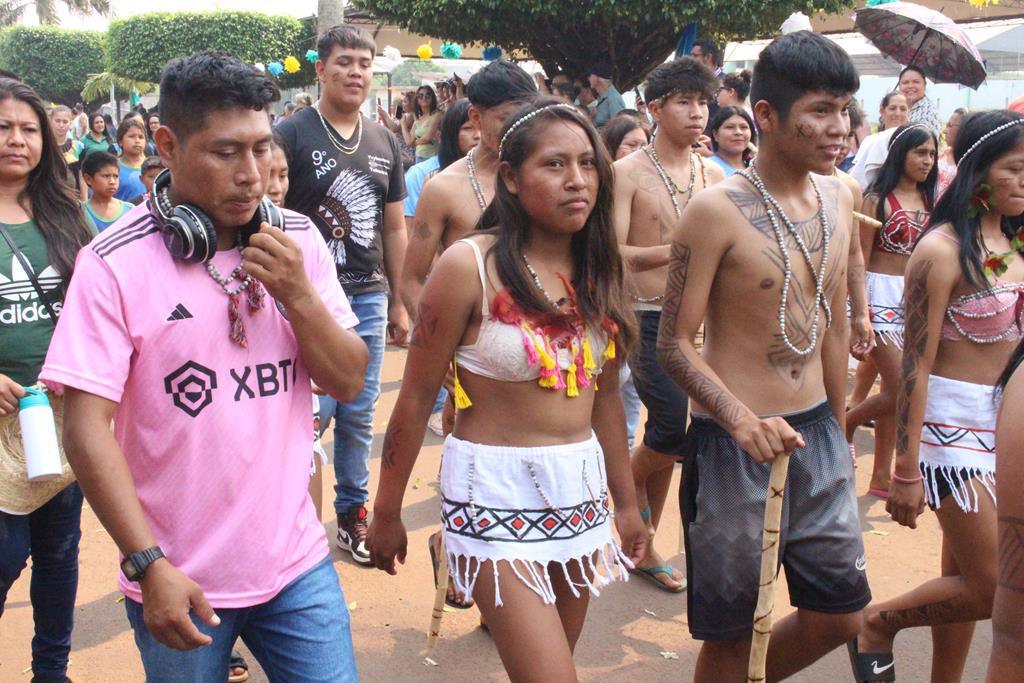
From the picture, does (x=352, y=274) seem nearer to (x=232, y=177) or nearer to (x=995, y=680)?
(x=232, y=177)

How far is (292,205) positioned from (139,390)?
2976 millimetres

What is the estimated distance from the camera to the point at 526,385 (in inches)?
119

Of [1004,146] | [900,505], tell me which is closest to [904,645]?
[900,505]

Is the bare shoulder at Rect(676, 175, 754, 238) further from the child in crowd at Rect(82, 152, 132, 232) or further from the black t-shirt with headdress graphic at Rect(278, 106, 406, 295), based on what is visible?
the child in crowd at Rect(82, 152, 132, 232)

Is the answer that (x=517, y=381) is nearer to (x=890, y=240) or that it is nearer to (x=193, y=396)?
(x=193, y=396)

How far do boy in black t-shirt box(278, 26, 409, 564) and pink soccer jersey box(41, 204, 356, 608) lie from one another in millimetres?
2664

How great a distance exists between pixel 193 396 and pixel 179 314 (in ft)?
0.60

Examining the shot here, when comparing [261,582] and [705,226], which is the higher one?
[705,226]

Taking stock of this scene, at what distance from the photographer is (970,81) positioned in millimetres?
9367

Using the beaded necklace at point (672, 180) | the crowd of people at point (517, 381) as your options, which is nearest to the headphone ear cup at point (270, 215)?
the crowd of people at point (517, 381)

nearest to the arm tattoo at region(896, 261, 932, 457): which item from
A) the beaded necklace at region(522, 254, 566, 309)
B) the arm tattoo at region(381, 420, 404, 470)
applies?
the beaded necklace at region(522, 254, 566, 309)

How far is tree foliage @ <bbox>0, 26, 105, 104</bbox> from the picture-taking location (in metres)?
57.7

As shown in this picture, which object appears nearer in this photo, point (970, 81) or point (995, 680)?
point (995, 680)

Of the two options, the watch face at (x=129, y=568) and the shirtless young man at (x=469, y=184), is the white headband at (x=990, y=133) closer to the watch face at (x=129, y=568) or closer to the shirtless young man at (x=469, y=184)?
the shirtless young man at (x=469, y=184)
